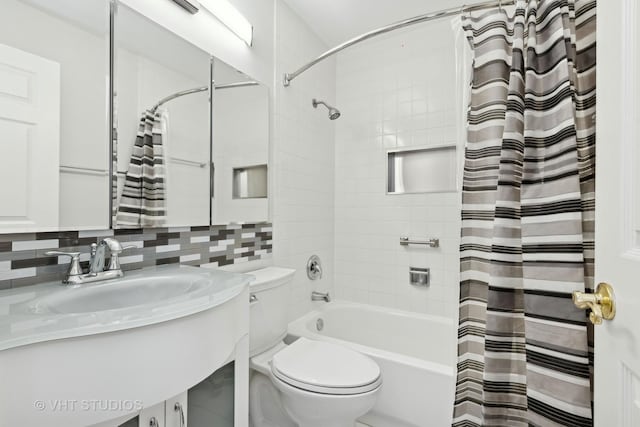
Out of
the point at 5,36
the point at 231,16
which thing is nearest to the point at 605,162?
the point at 5,36

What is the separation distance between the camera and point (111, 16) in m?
1.14

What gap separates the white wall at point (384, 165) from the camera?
2158 millimetres

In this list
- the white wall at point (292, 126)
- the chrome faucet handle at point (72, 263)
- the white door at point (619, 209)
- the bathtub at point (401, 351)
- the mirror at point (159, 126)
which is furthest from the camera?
the white wall at point (292, 126)

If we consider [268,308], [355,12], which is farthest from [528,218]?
[355,12]

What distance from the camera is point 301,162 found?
2150 millimetres

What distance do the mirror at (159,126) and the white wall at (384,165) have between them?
1.29m

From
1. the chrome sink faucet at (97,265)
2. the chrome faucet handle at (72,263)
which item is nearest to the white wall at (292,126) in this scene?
the chrome sink faucet at (97,265)

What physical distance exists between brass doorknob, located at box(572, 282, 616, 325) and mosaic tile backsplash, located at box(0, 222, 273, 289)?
1.31 metres

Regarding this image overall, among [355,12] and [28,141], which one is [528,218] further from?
[355,12]

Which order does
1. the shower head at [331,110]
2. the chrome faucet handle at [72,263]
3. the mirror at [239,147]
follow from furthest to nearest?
the shower head at [331,110]
the mirror at [239,147]
the chrome faucet handle at [72,263]

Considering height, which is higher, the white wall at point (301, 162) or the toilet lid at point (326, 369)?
the white wall at point (301, 162)

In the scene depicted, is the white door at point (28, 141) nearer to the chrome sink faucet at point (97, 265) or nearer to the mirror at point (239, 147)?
the chrome sink faucet at point (97, 265)

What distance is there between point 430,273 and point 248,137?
1.53 m

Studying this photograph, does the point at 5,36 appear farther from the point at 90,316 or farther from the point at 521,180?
the point at 521,180
